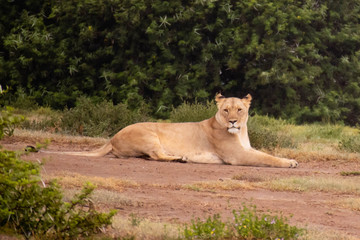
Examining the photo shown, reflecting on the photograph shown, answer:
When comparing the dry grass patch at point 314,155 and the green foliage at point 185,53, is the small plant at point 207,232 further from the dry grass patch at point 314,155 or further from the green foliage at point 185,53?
the green foliage at point 185,53

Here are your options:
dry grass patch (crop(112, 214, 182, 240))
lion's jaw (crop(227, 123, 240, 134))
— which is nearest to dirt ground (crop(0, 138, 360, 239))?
dry grass patch (crop(112, 214, 182, 240))

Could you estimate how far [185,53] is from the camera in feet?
62.2

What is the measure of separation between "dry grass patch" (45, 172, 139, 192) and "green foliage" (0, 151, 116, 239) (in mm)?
2138

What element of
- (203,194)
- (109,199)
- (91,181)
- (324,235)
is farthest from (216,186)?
(324,235)

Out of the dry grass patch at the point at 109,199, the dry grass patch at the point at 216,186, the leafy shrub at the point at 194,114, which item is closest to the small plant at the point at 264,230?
the dry grass patch at the point at 109,199

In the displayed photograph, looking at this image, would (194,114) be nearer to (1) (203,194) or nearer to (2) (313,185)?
(2) (313,185)

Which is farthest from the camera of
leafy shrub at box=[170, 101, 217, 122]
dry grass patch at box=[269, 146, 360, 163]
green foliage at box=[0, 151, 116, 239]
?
leafy shrub at box=[170, 101, 217, 122]

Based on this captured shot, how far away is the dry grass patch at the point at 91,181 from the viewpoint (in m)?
7.66

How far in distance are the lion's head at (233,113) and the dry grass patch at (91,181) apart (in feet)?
9.16

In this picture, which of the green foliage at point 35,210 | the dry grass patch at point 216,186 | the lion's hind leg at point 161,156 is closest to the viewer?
the green foliage at point 35,210

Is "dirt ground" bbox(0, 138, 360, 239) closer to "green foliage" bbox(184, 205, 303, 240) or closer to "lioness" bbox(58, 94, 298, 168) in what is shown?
"lioness" bbox(58, 94, 298, 168)

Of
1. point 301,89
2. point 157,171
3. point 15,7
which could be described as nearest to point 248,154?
point 157,171

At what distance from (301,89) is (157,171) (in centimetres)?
1119

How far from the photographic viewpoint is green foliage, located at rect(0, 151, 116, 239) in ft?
17.3
